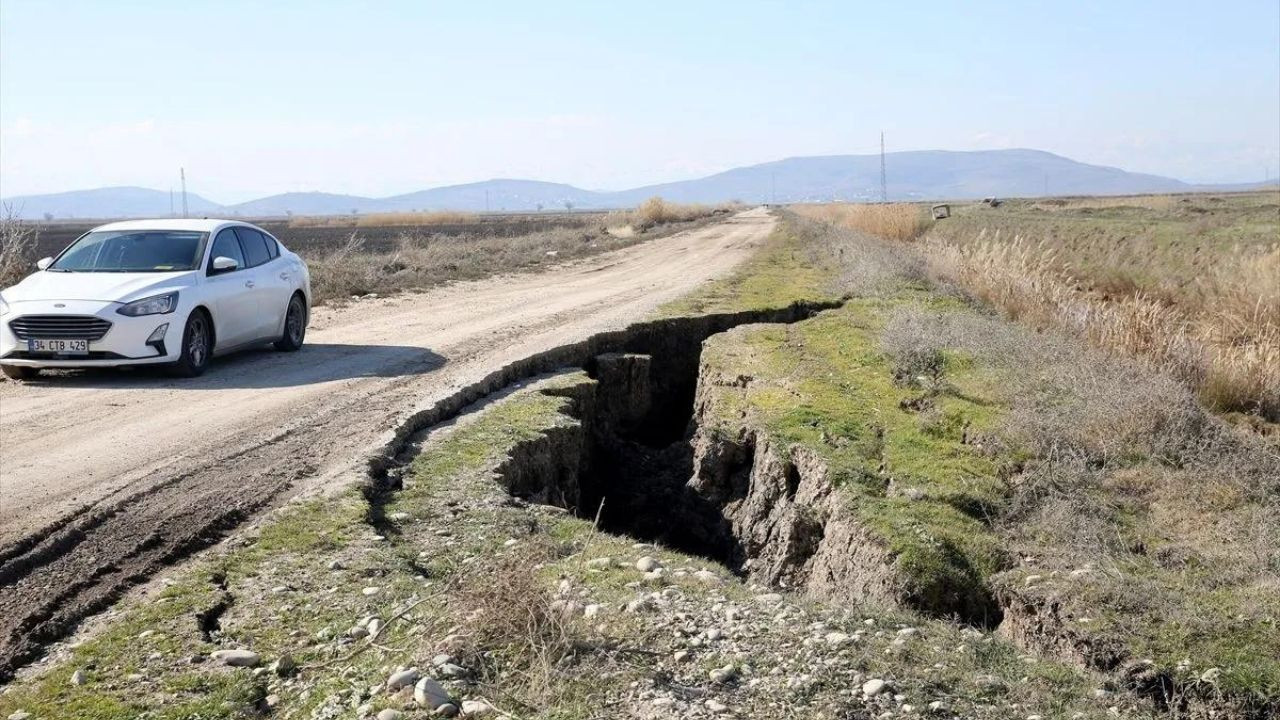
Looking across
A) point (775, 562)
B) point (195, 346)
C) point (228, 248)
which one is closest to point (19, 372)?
point (195, 346)

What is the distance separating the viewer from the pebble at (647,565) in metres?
6.05

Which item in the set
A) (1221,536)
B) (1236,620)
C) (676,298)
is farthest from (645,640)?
(676,298)

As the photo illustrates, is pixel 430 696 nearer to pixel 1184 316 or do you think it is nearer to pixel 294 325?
pixel 294 325

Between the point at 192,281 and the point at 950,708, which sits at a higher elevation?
the point at 192,281

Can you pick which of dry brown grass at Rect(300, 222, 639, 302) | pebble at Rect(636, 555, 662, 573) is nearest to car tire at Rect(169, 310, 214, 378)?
pebble at Rect(636, 555, 662, 573)

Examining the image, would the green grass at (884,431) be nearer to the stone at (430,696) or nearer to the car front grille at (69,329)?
the stone at (430,696)

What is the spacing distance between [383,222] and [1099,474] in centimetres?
7611

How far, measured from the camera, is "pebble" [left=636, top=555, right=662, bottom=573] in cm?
605

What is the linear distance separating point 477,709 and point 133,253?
9343mm

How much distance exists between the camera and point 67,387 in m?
10.7

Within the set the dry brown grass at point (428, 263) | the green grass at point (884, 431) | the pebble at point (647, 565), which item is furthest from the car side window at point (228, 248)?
the pebble at point (647, 565)

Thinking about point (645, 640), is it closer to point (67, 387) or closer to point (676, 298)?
point (67, 387)

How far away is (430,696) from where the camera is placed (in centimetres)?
428

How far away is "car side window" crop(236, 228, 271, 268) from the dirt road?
3.38 feet
